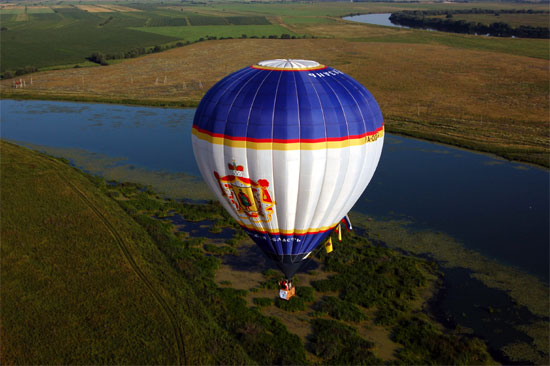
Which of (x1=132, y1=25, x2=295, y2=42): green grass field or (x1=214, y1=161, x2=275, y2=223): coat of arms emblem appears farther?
(x1=132, y1=25, x2=295, y2=42): green grass field

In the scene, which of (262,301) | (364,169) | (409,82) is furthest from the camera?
(409,82)

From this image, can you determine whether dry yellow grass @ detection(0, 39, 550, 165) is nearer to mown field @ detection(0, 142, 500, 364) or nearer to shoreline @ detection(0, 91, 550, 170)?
shoreline @ detection(0, 91, 550, 170)

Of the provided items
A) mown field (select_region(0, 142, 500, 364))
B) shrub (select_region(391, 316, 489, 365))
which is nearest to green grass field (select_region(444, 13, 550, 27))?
mown field (select_region(0, 142, 500, 364))

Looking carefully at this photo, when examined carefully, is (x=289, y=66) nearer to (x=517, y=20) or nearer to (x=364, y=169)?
(x=364, y=169)

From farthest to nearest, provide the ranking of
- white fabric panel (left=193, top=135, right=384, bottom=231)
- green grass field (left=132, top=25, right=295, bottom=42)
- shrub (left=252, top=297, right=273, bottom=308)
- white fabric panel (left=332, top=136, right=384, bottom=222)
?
green grass field (left=132, top=25, right=295, bottom=42) → shrub (left=252, top=297, right=273, bottom=308) → white fabric panel (left=332, top=136, right=384, bottom=222) → white fabric panel (left=193, top=135, right=384, bottom=231)

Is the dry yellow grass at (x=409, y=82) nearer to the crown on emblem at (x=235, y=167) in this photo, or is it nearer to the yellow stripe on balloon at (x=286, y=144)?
the yellow stripe on balloon at (x=286, y=144)

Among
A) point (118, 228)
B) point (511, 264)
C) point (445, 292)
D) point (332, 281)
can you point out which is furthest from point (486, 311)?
point (118, 228)

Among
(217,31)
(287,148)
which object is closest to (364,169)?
(287,148)
